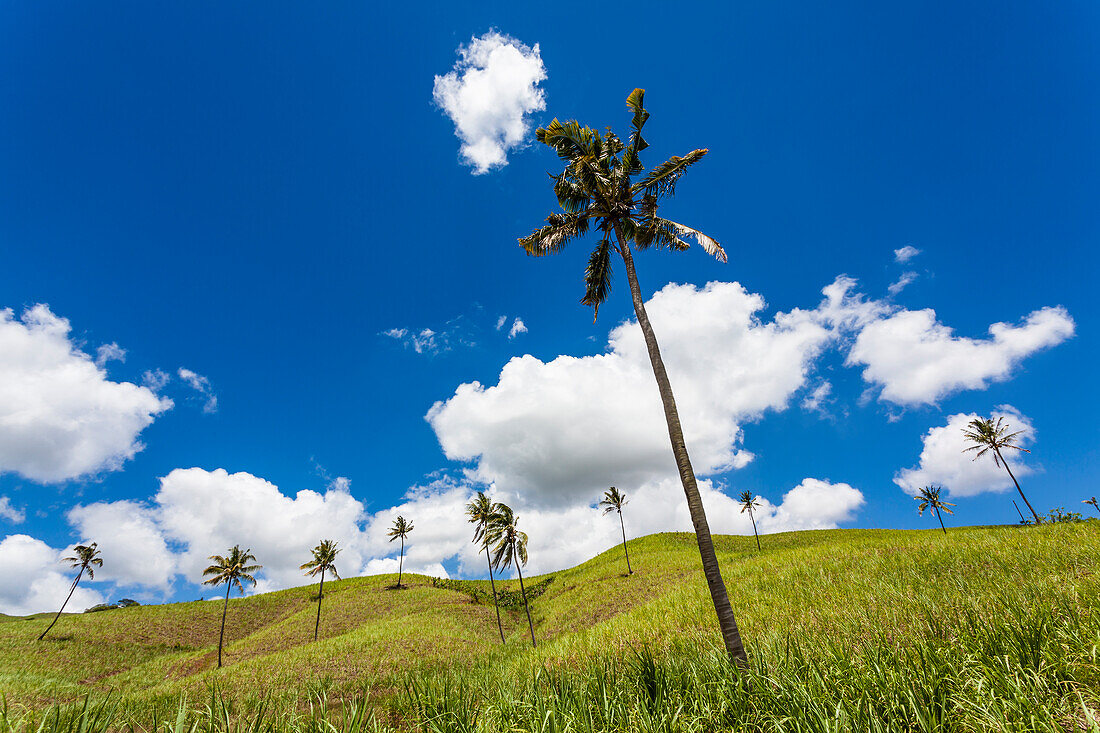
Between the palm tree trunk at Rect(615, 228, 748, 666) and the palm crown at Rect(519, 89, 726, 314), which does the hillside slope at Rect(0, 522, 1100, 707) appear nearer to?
the palm tree trunk at Rect(615, 228, 748, 666)

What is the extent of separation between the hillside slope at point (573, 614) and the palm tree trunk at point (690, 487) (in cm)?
74

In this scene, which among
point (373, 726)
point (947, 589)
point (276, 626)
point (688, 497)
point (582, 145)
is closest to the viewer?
point (373, 726)

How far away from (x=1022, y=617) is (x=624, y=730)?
26.3 feet

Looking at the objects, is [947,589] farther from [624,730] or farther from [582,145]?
[582,145]

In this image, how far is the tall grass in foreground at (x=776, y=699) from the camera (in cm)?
466

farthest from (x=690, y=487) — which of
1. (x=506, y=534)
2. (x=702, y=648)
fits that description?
(x=506, y=534)

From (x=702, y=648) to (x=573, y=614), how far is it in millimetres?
33877

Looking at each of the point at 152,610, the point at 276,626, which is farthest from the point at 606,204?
the point at 152,610

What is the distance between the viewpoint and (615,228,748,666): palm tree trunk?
9.76 m

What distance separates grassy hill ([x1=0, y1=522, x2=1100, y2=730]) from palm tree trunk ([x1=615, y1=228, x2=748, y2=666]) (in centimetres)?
63

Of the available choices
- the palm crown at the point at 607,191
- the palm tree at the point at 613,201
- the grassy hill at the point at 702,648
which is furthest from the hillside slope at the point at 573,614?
the palm crown at the point at 607,191

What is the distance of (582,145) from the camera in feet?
50.1

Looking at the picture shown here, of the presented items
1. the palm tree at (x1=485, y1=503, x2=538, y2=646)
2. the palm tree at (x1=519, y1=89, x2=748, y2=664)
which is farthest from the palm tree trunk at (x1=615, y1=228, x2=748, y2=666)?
the palm tree at (x1=485, y1=503, x2=538, y2=646)

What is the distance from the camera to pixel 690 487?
1143 centimetres
